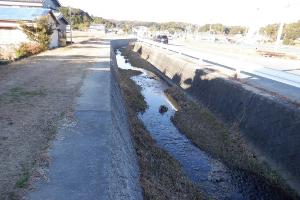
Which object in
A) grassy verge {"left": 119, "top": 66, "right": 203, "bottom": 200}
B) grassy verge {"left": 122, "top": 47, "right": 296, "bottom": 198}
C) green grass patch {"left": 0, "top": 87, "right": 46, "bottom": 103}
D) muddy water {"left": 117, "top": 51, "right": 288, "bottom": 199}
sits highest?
green grass patch {"left": 0, "top": 87, "right": 46, "bottom": 103}

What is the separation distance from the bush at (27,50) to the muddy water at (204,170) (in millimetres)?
12066

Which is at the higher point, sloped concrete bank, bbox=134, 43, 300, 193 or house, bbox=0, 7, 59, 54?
house, bbox=0, 7, 59, 54

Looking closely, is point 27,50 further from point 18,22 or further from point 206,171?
point 206,171

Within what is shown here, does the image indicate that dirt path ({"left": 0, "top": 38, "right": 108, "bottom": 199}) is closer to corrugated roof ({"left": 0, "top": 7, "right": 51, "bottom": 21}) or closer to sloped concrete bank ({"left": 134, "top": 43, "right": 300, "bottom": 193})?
sloped concrete bank ({"left": 134, "top": 43, "right": 300, "bottom": 193})

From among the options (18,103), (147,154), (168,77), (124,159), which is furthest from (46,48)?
(124,159)

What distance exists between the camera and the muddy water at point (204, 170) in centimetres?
861

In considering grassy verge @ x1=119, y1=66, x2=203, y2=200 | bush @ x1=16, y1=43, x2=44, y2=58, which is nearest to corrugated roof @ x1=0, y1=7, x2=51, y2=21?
bush @ x1=16, y1=43, x2=44, y2=58

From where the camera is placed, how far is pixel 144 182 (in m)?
7.19

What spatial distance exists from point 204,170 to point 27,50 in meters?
18.8

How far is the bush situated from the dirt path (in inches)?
279

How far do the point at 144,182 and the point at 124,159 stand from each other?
828 millimetres

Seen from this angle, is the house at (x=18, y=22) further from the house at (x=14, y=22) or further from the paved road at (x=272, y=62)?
the paved road at (x=272, y=62)

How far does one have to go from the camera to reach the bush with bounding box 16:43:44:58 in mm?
22406

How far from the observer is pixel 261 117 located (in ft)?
36.3
